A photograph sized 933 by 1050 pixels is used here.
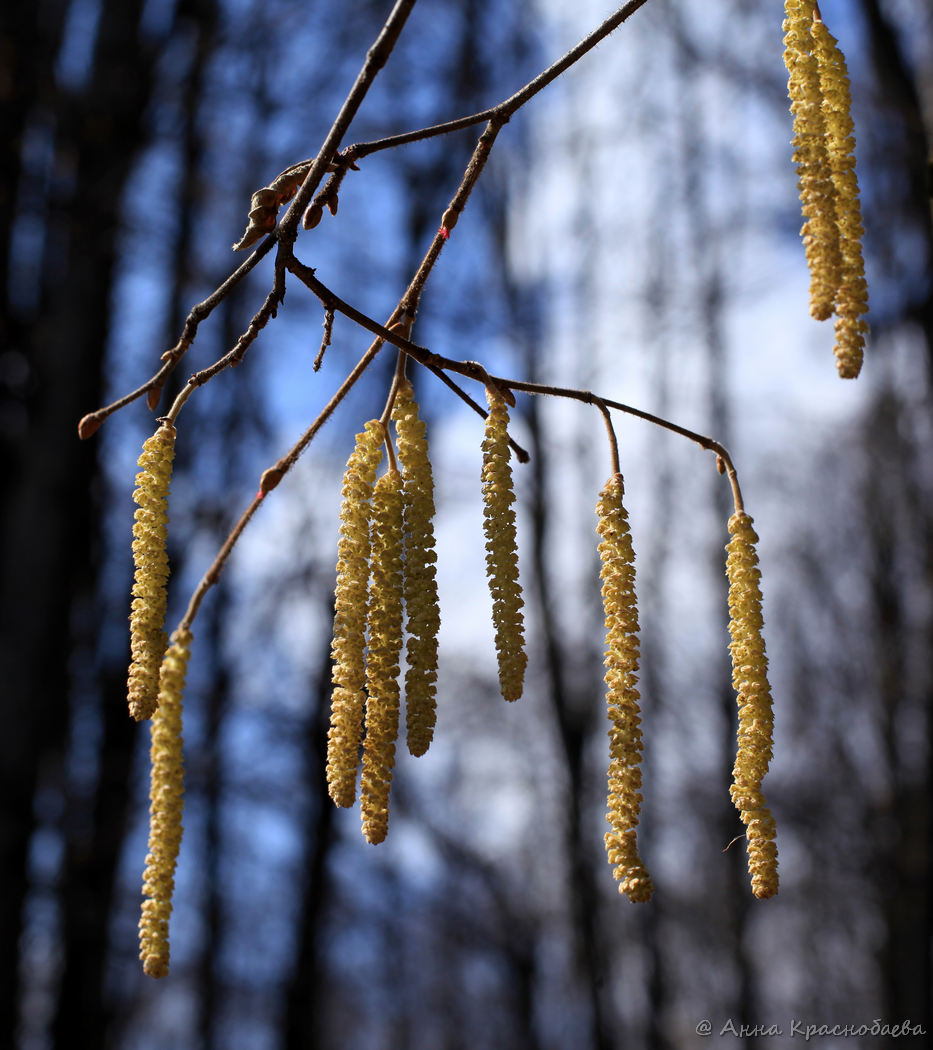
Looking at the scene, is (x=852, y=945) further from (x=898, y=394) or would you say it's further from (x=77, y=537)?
(x=77, y=537)

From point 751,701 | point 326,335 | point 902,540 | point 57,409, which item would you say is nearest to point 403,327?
point 326,335

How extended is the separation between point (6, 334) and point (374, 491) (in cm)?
397

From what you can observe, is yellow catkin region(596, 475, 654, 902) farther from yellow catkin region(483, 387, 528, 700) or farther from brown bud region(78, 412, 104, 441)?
brown bud region(78, 412, 104, 441)

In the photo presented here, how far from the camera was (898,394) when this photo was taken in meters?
9.26

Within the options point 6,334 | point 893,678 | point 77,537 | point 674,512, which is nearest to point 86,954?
point 77,537

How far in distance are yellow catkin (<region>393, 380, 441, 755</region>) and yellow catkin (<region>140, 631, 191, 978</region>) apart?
20cm

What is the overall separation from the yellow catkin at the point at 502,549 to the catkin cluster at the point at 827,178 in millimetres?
278

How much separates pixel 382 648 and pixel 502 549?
0.14m

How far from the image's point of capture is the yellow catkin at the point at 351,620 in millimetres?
921

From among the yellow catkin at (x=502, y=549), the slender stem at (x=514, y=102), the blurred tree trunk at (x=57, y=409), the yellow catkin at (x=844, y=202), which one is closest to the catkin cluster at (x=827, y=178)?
the yellow catkin at (x=844, y=202)

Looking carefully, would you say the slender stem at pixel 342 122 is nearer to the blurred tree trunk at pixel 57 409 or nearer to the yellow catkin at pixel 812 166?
the yellow catkin at pixel 812 166

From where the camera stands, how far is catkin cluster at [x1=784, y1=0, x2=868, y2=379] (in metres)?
0.81

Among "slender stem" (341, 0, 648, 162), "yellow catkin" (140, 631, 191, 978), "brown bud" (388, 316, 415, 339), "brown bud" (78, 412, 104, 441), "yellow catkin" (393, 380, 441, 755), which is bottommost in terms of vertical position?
"yellow catkin" (140, 631, 191, 978)

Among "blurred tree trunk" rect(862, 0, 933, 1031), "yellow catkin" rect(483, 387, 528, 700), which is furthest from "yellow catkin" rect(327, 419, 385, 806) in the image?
"blurred tree trunk" rect(862, 0, 933, 1031)
